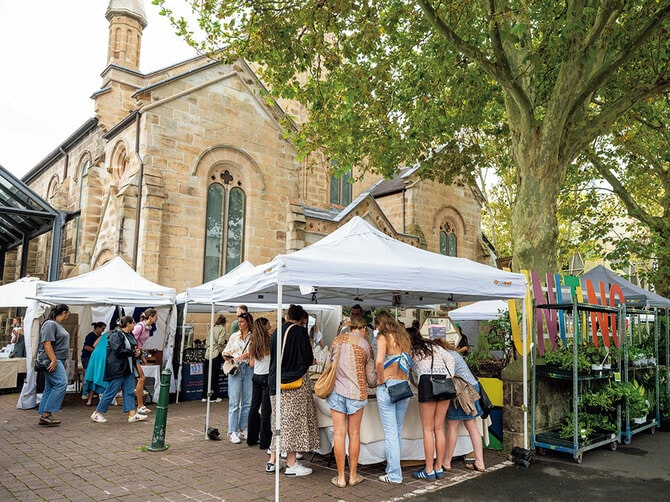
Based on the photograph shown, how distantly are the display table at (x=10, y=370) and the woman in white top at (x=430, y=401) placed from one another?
38.2 feet

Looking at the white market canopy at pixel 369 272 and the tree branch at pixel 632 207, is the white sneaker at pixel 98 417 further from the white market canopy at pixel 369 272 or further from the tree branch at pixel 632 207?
the tree branch at pixel 632 207

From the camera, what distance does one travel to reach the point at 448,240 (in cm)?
2778

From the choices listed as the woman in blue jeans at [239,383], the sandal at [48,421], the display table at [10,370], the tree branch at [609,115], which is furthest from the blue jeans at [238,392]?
the display table at [10,370]

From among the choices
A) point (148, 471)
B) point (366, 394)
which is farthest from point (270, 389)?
point (148, 471)

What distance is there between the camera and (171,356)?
41.5ft

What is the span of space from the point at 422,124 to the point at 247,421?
27.7 ft

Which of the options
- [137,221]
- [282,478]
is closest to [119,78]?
[137,221]

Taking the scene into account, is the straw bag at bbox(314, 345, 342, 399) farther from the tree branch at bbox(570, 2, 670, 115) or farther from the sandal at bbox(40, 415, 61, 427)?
the tree branch at bbox(570, 2, 670, 115)

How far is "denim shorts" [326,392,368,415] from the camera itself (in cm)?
594

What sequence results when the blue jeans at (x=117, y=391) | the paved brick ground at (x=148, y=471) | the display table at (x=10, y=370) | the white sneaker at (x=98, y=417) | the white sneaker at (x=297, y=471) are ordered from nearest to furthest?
the paved brick ground at (x=148, y=471), the white sneaker at (x=297, y=471), the blue jeans at (x=117, y=391), the white sneaker at (x=98, y=417), the display table at (x=10, y=370)

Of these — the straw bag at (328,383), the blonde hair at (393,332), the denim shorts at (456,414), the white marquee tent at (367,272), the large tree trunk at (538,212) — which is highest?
the large tree trunk at (538,212)

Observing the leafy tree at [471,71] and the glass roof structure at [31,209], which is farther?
the glass roof structure at [31,209]

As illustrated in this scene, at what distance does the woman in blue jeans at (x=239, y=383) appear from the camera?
26.8 ft

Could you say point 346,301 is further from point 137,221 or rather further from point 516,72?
point 137,221
